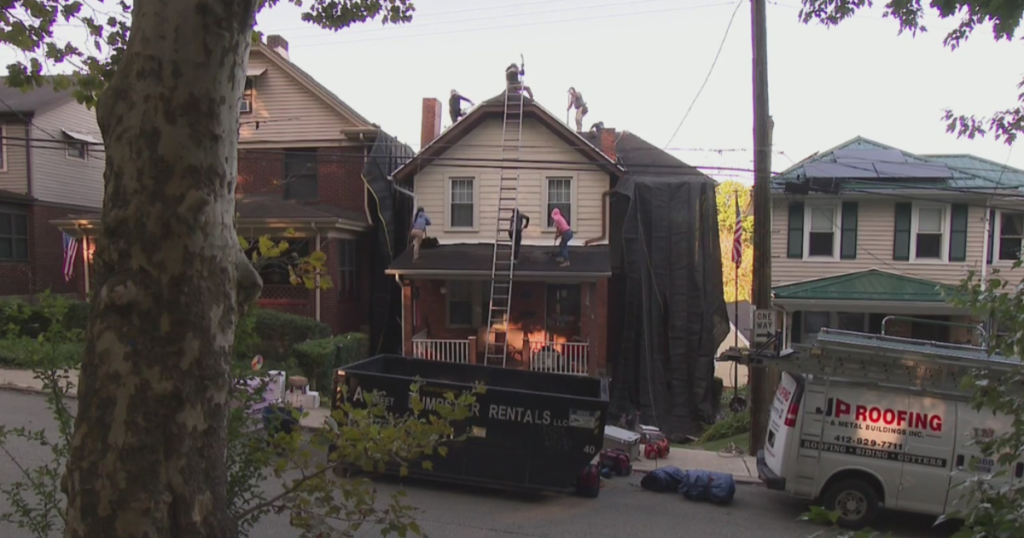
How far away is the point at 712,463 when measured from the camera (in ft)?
36.9

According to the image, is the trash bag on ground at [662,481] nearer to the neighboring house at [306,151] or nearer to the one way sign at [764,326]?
the one way sign at [764,326]

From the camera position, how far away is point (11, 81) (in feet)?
16.1

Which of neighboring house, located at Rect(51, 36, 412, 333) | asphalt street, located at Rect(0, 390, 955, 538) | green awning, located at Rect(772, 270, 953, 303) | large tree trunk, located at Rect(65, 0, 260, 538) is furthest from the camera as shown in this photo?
neighboring house, located at Rect(51, 36, 412, 333)

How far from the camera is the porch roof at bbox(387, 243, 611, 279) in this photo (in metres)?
16.2

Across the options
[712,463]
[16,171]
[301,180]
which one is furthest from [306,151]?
[712,463]

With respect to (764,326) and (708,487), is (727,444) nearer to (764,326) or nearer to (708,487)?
(764,326)

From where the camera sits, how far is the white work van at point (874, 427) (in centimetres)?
814

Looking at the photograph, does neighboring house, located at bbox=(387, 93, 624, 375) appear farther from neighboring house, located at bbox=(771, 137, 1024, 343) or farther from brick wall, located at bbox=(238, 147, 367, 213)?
neighboring house, located at bbox=(771, 137, 1024, 343)

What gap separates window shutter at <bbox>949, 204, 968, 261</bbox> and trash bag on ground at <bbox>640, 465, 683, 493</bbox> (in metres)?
12.8

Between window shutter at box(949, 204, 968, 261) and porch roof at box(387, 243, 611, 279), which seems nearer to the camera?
porch roof at box(387, 243, 611, 279)

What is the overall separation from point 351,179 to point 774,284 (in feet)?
40.9

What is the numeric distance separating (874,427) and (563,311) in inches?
413

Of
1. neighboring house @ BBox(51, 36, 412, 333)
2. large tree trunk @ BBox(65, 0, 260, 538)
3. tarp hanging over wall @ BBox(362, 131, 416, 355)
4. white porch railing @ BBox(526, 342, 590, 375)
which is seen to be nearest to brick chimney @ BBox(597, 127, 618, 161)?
tarp hanging over wall @ BBox(362, 131, 416, 355)

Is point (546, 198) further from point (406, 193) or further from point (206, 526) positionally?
point (206, 526)
